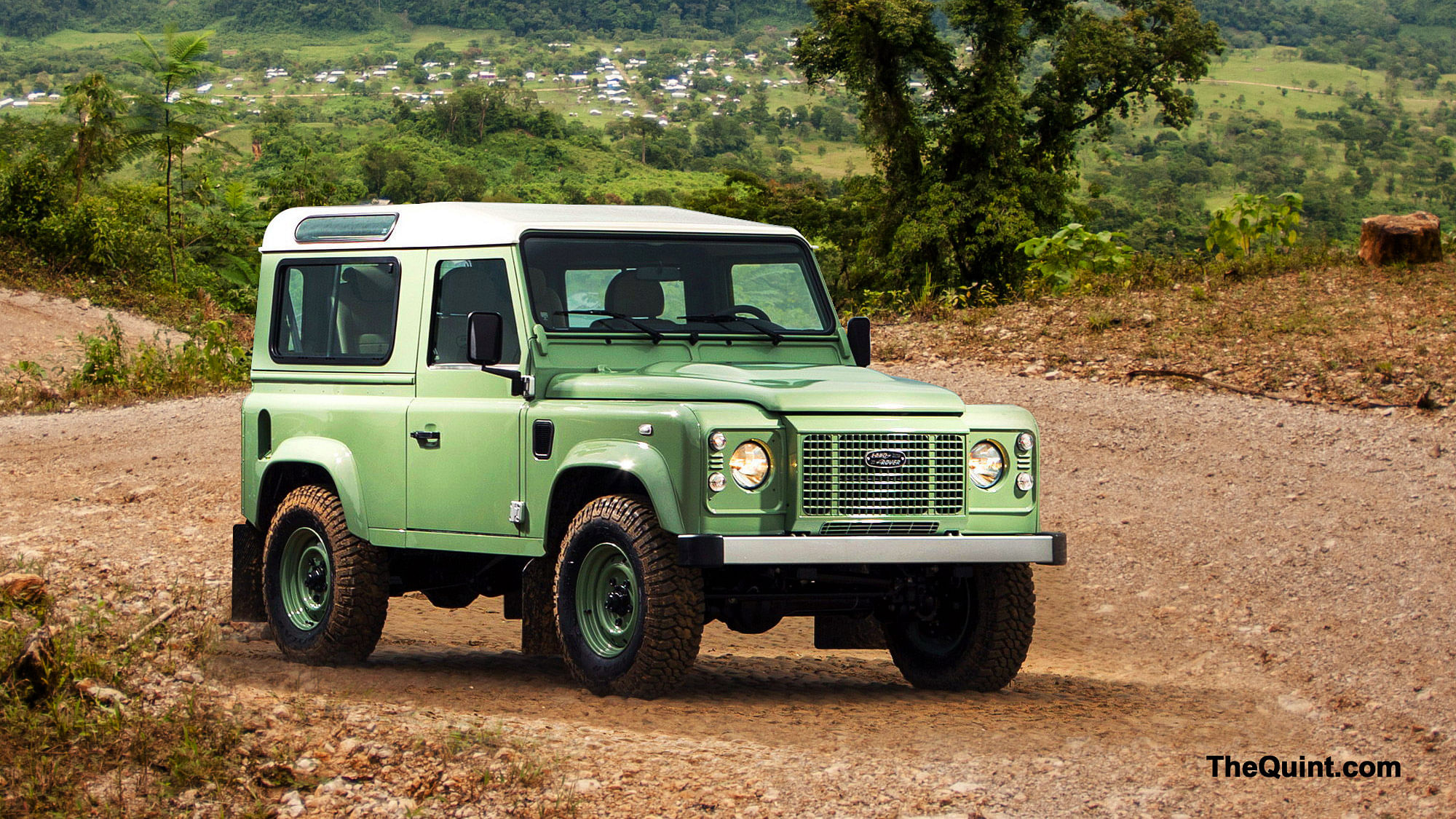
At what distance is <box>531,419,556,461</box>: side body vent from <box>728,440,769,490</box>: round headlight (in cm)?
98

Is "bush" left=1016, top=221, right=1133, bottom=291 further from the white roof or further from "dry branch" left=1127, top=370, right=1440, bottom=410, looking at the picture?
the white roof

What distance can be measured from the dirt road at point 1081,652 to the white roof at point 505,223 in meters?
2.21

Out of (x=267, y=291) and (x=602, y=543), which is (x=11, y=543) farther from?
(x=602, y=543)

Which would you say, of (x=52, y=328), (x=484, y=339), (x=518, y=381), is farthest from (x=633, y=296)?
(x=52, y=328)

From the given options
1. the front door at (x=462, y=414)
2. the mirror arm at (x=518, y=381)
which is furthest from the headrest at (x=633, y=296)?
the mirror arm at (x=518, y=381)

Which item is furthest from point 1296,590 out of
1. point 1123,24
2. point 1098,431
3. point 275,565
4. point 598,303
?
point 1123,24

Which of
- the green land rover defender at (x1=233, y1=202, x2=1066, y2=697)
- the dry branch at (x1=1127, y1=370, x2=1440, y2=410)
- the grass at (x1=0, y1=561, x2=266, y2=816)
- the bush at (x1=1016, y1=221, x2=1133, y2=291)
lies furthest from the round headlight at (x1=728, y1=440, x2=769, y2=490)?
the bush at (x1=1016, y1=221, x2=1133, y2=291)

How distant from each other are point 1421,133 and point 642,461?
12727 centimetres

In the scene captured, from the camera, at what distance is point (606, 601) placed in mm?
6723

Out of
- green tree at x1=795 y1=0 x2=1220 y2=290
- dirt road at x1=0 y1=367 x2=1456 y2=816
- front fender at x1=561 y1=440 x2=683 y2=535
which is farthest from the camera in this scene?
green tree at x1=795 y1=0 x2=1220 y2=290

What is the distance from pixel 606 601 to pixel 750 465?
0.97 meters

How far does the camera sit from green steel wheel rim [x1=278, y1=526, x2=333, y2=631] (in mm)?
8219

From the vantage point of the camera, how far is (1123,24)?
95.5 feet

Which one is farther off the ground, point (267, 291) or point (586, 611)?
point (267, 291)
